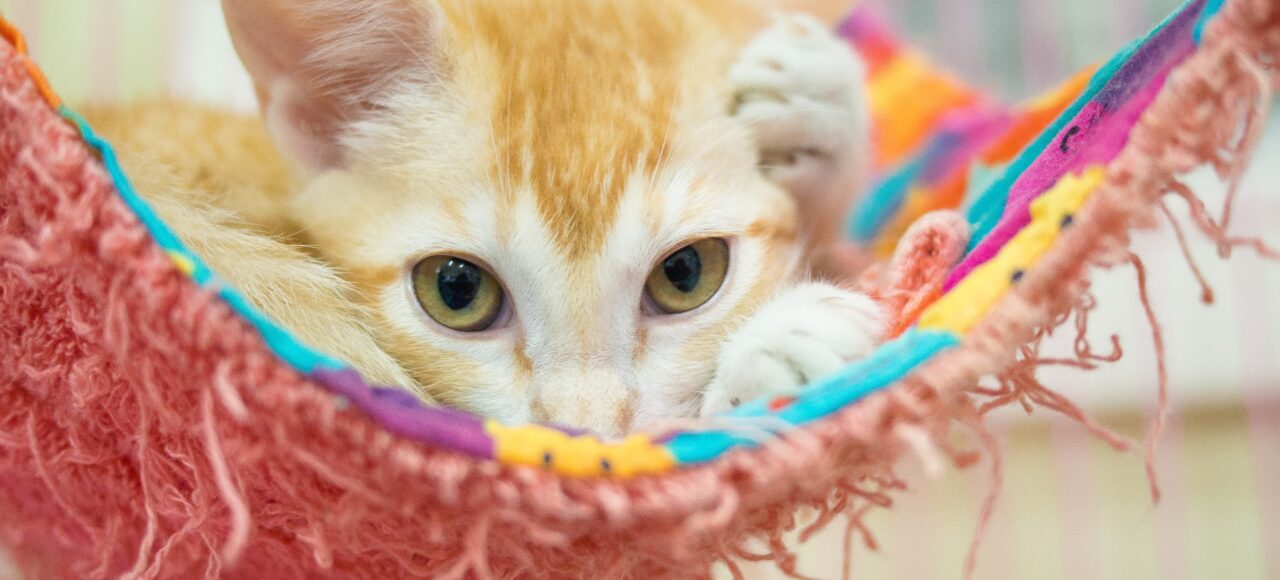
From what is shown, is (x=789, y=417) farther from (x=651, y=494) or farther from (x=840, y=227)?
(x=840, y=227)

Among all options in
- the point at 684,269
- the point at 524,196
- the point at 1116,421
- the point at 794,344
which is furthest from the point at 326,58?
the point at 1116,421

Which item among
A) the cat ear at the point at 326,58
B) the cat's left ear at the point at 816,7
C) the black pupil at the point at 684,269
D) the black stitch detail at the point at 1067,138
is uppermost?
the cat's left ear at the point at 816,7

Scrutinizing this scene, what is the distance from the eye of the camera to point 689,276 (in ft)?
2.25

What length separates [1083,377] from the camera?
1.62m

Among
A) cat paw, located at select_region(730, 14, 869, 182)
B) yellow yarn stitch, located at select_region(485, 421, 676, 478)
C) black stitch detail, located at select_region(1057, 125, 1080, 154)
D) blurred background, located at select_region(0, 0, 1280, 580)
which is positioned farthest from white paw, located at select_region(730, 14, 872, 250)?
blurred background, located at select_region(0, 0, 1280, 580)

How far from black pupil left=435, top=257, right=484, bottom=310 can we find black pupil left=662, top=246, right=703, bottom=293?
141mm

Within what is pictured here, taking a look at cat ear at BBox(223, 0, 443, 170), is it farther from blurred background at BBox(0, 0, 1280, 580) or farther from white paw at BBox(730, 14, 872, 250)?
blurred background at BBox(0, 0, 1280, 580)

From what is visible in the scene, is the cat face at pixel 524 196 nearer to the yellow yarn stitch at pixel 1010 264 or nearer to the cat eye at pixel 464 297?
the cat eye at pixel 464 297

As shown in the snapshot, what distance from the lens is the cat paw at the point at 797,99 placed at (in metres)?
0.78

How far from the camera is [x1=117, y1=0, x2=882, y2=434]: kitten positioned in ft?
2.08

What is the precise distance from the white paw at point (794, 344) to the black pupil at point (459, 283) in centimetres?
19

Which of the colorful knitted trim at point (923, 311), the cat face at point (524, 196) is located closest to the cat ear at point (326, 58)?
the cat face at point (524, 196)

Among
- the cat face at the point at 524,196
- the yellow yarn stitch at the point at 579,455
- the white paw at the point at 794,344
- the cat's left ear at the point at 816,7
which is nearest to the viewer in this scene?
the yellow yarn stitch at the point at 579,455

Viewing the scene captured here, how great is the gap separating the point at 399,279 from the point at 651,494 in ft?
1.12
